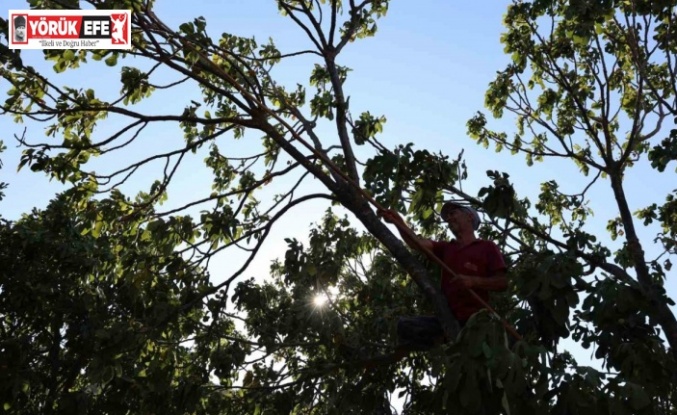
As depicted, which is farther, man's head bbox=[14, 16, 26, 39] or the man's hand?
man's head bbox=[14, 16, 26, 39]

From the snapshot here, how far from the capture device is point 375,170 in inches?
202

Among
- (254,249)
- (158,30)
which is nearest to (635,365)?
(254,249)

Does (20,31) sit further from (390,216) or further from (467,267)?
(467,267)

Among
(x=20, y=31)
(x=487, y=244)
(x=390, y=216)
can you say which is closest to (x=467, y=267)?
(x=487, y=244)

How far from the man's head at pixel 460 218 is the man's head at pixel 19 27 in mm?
4670

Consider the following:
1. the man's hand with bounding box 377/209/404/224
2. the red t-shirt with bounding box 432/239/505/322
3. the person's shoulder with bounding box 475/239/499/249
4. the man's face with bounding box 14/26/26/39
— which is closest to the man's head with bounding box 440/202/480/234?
the red t-shirt with bounding box 432/239/505/322

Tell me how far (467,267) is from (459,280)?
1.78 feet

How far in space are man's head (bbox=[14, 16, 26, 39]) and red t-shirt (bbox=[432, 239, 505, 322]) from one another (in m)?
4.83

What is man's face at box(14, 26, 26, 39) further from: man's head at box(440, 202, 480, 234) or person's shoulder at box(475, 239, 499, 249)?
person's shoulder at box(475, 239, 499, 249)

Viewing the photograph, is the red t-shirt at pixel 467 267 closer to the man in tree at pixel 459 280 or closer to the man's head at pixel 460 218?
the man in tree at pixel 459 280

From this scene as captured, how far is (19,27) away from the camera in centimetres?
634

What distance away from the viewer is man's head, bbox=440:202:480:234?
523 centimetres

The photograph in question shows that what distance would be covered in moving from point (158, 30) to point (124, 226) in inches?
84.1

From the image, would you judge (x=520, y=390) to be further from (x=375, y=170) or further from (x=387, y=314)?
(x=387, y=314)
